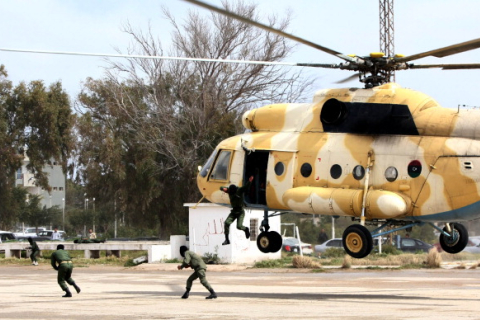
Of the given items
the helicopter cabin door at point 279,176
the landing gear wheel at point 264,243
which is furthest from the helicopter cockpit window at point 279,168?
the landing gear wheel at point 264,243

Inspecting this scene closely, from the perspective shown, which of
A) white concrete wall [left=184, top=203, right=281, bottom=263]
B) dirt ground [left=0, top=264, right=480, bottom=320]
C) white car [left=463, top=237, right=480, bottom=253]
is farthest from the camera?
white car [left=463, top=237, right=480, bottom=253]

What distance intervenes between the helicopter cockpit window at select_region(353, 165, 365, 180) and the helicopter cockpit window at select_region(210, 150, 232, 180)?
11.8 ft

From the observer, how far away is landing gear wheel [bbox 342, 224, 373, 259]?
60.7ft

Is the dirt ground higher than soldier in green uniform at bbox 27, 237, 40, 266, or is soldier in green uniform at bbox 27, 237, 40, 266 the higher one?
soldier in green uniform at bbox 27, 237, 40, 266

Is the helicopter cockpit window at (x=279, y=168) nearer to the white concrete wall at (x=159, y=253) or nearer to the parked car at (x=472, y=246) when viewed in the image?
the white concrete wall at (x=159, y=253)

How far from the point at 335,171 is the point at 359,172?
1.99 feet

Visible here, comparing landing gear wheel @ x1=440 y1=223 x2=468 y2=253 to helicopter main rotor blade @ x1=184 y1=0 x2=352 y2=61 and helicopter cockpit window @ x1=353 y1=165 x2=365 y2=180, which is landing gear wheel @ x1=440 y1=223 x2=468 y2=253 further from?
helicopter main rotor blade @ x1=184 y1=0 x2=352 y2=61

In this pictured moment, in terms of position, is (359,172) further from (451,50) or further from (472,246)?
(472,246)

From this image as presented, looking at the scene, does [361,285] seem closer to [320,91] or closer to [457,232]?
[457,232]

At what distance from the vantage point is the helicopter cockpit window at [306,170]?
19.9 metres

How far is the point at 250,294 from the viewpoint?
78.5 feet

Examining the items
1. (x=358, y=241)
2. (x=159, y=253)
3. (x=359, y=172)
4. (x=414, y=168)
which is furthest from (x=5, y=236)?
(x=414, y=168)

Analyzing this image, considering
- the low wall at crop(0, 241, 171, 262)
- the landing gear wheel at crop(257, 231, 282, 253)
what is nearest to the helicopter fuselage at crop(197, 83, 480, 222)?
the landing gear wheel at crop(257, 231, 282, 253)

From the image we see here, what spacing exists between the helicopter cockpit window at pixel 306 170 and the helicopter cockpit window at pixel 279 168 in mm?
510
